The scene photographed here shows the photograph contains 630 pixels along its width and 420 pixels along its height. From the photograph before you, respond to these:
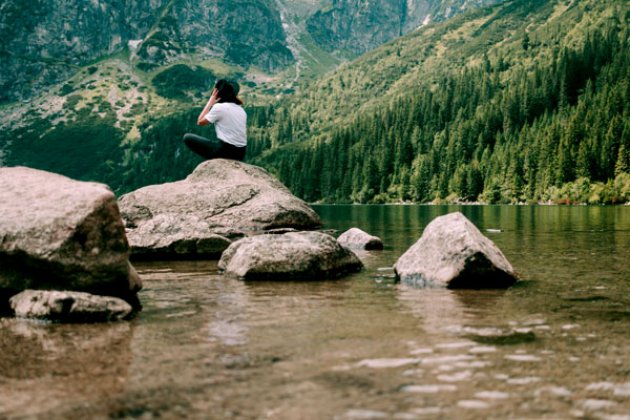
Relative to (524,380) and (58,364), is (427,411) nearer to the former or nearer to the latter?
(524,380)

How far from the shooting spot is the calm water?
5.05m

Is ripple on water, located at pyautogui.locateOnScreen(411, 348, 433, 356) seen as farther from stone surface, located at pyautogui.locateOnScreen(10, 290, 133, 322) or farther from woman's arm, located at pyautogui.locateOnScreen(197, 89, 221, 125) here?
woman's arm, located at pyautogui.locateOnScreen(197, 89, 221, 125)

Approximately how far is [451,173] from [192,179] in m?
153

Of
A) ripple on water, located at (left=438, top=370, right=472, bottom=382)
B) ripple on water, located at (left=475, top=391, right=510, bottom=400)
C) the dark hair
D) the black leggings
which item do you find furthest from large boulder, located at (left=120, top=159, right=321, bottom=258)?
ripple on water, located at (left=475, top=391, right=510, bottom=400)

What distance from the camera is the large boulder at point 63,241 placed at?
958cm

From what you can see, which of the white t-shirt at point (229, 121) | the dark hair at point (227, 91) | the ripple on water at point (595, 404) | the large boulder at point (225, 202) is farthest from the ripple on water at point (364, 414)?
the large boulder at point (225, 202)

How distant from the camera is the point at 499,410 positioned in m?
4.91

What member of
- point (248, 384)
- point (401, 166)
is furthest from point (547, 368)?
point (401, 166)

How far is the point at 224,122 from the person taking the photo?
2061cm

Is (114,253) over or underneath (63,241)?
underneath

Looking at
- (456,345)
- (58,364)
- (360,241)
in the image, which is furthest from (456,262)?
(360,241)

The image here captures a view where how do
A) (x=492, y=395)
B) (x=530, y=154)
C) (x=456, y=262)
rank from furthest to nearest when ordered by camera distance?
(x=530, y=154) < (x=456, y=262) < (x=492, y=395)

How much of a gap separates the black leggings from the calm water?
36.8 feet

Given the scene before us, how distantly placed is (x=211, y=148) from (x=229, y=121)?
194cm
